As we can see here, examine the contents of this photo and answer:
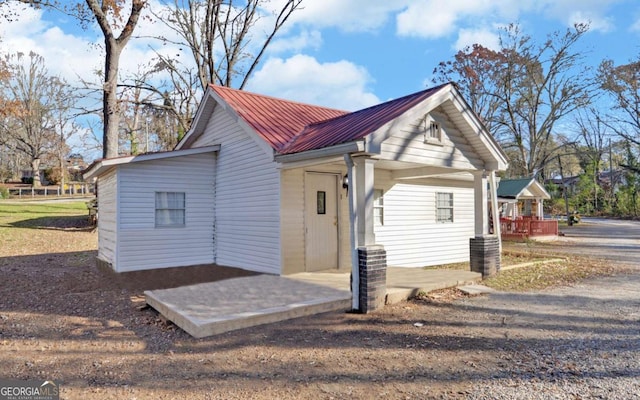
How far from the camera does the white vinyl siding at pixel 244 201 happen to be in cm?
879

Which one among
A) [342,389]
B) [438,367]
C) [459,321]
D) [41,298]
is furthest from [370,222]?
[41,298]

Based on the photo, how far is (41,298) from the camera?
7.80 metres

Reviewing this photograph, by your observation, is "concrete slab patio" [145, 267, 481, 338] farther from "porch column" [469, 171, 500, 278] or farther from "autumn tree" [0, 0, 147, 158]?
"autumn tree" [0, 0, 147, 158]

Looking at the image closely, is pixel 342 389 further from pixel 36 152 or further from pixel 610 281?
pixel 36 152

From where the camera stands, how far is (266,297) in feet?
22.2

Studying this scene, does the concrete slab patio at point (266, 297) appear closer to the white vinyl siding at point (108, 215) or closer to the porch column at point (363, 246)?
the porch column at point (363, 246)

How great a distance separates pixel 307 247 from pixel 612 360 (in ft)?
19.1

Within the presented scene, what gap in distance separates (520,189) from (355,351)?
22929mm

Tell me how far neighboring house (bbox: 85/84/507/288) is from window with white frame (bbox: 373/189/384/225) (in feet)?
0.10

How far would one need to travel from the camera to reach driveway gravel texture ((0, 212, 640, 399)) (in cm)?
380

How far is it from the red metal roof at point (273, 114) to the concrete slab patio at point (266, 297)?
271 cm

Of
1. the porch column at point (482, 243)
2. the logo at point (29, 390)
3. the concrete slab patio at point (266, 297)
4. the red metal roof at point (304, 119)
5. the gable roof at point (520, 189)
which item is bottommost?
the logo at point (29, 390)

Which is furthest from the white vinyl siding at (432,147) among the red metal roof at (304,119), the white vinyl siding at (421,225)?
the white vinyl siding at (421,225)

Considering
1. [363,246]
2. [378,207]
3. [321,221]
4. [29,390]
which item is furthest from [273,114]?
[29,390]
